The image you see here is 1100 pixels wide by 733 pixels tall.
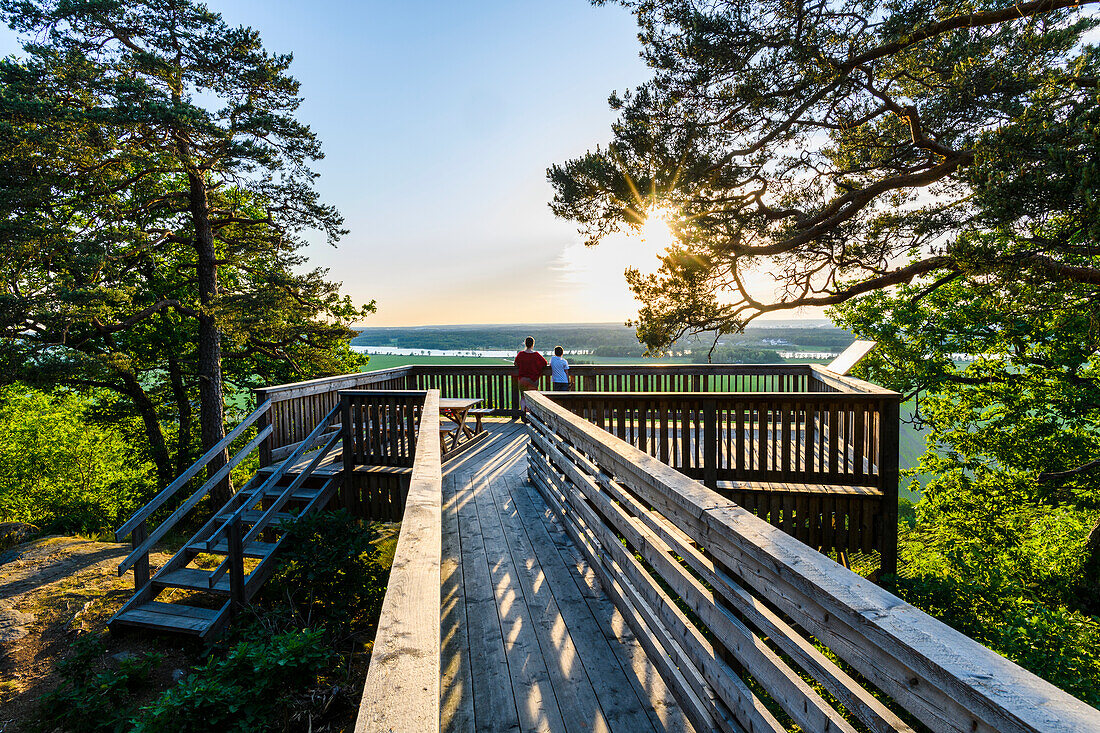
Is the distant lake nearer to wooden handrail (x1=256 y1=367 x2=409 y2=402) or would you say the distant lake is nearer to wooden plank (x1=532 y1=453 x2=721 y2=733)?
wooden handrail (x1=256 y1=367 x2=409 y2=402)

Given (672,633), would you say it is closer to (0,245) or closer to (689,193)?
(689,193)

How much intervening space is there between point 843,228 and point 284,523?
10.5 metres

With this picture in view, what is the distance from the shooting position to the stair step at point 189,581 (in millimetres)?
6324

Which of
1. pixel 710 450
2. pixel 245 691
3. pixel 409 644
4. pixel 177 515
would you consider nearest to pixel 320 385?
pixel 177 515

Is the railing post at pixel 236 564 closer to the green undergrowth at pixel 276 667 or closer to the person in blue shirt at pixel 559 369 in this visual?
the green undergrowth at pixel 276 667

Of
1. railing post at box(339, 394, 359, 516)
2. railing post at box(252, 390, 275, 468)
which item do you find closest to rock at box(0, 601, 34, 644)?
railing post at box(252, 390, 275, 468)

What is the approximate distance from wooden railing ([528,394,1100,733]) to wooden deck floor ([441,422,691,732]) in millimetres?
150

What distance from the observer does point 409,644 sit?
1.19m

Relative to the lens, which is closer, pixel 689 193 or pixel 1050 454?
pixel 689 193

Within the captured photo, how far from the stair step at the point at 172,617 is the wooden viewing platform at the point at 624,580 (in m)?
0.03

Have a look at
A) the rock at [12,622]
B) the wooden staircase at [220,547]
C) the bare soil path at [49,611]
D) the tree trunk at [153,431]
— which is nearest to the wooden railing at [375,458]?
the wooden staircase at [220,547]

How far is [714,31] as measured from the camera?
801 cm

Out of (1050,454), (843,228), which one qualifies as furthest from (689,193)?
(1050,454)

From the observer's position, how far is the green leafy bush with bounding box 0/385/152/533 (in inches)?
730
